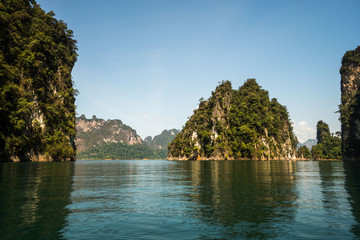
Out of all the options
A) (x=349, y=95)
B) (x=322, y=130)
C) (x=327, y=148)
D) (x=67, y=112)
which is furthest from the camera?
(x=322, y=130)

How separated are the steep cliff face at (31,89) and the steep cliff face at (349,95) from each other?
10749 centimetres

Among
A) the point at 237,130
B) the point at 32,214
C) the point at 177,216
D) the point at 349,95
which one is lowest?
the point at 177,216

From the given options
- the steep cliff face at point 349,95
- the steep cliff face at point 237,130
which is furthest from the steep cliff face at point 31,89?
the steep cliff face at point 349,95

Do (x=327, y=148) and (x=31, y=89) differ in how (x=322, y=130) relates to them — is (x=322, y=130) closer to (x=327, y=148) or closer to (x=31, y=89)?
(x=327, y=148)

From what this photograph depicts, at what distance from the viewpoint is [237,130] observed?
120 meters

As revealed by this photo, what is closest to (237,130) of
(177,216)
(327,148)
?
(327,148)

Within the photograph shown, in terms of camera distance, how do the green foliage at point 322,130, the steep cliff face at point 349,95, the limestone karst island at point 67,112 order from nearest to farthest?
the limestone karst island at point 67,112
the steep cliff face at point 349,95
the green foliage at point 322,130

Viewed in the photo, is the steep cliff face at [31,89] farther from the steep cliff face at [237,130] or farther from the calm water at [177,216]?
the steep cliff face at [237,130]

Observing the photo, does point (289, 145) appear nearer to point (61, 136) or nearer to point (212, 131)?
point (212, 131)

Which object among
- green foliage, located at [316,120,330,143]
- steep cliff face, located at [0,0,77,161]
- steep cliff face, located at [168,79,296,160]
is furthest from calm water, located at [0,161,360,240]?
green foliage, located at [316,120,330,143]

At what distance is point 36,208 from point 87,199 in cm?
268

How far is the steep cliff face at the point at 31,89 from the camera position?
148ft

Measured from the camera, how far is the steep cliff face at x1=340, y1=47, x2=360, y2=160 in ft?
329

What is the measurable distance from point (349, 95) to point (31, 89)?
139789mm
